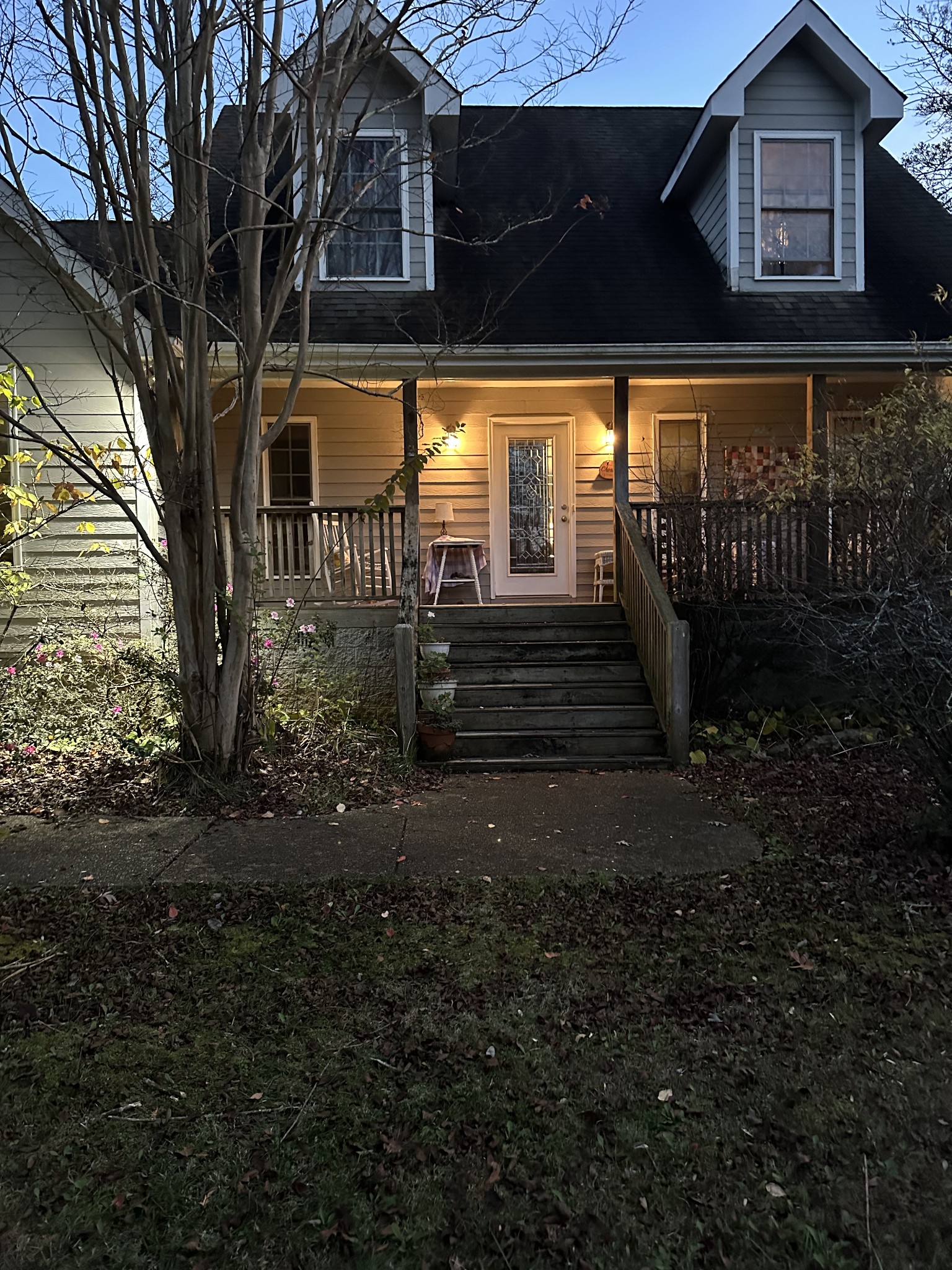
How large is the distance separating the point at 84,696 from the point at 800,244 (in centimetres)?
897

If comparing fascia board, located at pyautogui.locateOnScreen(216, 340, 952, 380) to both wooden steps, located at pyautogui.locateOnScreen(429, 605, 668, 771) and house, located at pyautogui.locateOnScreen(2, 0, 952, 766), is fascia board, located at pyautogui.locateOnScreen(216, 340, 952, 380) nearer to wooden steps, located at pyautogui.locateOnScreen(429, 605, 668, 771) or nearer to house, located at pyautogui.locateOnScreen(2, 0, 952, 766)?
house, located at pyautogui.locateOnScreen(2, 0, 952, 766)

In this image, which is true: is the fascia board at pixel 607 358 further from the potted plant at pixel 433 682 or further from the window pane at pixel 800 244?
the potted plant at pixel 433 682

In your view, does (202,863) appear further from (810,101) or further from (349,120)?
(810,101)

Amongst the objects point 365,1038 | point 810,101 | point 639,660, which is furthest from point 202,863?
point 810,101

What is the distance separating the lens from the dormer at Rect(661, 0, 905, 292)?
9.52 metres

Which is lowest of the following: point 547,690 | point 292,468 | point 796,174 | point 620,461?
point 547,690

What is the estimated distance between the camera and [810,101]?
31.3ft

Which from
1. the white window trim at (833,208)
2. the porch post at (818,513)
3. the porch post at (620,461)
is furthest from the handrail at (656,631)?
the white window trim at (833,208)

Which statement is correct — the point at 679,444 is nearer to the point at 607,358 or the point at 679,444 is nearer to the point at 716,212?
the point at 607,358

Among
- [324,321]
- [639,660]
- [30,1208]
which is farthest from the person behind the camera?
[324,321]

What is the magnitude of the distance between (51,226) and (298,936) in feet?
17.6

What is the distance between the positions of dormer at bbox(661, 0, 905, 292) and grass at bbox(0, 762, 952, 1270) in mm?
7877

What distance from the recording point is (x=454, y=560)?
10.1 m

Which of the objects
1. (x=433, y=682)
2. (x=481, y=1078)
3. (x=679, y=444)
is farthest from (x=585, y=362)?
(x=481, y=1078)
